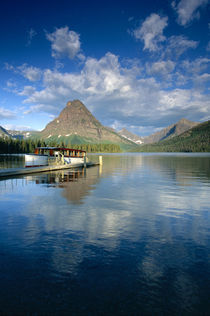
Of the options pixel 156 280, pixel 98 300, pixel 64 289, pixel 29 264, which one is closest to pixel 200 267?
pixel 156 280

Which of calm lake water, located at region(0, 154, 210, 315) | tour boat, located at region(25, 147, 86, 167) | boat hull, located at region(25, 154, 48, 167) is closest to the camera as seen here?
calm lake water, located at region(0, 154, 210, 315)

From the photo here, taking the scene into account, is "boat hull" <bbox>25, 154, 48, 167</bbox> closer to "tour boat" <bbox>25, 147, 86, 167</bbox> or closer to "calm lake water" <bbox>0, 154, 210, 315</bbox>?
"tour boat" <bbox>25, 147, 86, 167</bbox>

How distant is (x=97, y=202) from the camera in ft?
58.1

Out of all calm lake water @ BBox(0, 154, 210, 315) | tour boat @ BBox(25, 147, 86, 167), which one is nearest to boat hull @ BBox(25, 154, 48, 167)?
tour boat @ BBox(25, 147, 86, 167)

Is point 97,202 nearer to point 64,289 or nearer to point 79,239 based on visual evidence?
point 79,239

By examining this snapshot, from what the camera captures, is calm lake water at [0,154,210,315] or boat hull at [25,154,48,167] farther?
boat hull at [25,154,48,167]

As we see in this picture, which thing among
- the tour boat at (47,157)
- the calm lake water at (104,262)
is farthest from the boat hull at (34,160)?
the calm lake water at (104,262)

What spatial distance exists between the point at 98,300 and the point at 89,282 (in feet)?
2.73

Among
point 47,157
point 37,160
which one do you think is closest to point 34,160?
point 37,160

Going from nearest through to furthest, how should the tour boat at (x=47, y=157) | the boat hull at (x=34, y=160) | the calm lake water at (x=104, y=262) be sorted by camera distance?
the calm lake water at (x=104, y=262) < the boat hull at (x=34, y=160) < the tour boat at (x=47, y=157)

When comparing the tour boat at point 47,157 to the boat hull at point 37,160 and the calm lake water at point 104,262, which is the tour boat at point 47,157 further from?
the calm lake water at point 104,262

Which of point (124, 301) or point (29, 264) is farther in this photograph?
point (29, 264)

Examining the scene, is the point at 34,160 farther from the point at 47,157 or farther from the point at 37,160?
the point at 47,157

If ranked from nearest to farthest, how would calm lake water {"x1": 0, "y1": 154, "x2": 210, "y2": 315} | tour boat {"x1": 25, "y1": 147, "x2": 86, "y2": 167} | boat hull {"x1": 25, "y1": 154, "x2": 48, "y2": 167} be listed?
calm lake water {"x1": 0, "y1": 154, "x2": 210, "y2": 315}, boat hull {"x1": 25, "y1": 154, "x2": 48, "y2": 167}, tour boat {"x1": 25, "y1": 147, "x2": 86, "y2": 167}
